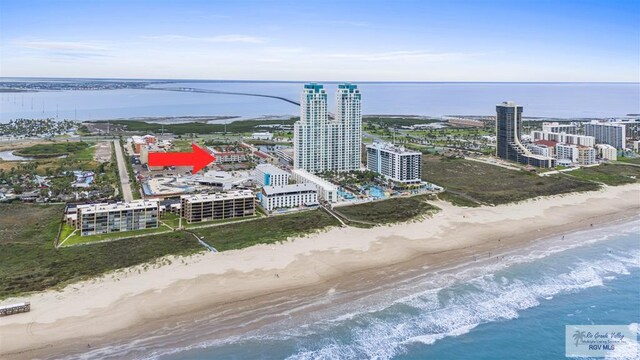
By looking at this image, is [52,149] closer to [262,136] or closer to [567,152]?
[262,136]

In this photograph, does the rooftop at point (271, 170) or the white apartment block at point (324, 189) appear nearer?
the white apartment block at point (324, 189)

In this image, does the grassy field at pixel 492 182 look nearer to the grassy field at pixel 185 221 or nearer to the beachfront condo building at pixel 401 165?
the beachfront condo building at pixel 401 165

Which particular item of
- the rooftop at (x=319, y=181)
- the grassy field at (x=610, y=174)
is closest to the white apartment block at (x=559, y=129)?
the grassy field at (x=610, y=174)

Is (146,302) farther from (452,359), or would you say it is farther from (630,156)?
(630,156)

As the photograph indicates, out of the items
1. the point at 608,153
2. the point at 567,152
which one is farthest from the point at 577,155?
the point at 608,153

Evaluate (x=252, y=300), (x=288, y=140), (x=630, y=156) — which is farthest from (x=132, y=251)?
(x=630, y=156)

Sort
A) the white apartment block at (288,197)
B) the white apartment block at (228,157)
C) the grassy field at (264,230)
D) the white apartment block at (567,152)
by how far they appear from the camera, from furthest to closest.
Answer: the white apartment block at (567,152) → the white apartment block at (228,157) → the white apartment block at (288,197) → the grassy field at (264,230)

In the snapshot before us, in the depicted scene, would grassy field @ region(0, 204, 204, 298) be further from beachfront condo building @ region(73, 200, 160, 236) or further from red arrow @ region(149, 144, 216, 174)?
red arrow @ region(149, 144, 216, 174)
